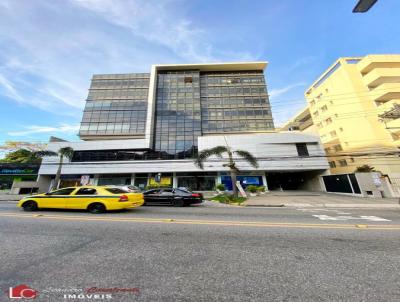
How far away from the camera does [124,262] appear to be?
3.29m

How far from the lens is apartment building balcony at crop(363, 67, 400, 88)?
2747 cm

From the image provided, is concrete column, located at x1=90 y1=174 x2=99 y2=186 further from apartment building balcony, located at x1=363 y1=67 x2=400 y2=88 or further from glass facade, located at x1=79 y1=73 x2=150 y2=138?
apartment building balcony, located at x1=363 y1=67 x2=400 y2=88

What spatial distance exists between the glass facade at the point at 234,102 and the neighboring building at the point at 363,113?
12.4m

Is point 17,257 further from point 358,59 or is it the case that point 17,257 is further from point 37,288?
point 358,59

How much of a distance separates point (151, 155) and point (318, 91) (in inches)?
1620

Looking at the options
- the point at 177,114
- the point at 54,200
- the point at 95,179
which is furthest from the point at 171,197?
the point at 177,114

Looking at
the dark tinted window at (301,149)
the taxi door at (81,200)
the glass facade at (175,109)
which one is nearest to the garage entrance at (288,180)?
the dark tinted window at (301,149)

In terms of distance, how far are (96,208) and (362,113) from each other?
1604 inches

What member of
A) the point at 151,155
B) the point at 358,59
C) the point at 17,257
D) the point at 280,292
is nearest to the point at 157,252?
the point at 280,292

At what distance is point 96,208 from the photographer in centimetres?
883

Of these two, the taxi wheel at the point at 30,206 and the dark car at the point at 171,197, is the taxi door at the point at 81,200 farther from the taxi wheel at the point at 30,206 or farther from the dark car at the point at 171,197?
the dark car at the point at 171,197

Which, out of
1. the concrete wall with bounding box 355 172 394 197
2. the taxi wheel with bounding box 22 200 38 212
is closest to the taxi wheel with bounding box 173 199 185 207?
the taxi wheel with bounding box 22 200 38 212

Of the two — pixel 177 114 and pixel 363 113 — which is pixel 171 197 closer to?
pixel 177 114

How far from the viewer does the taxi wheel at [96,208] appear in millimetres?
8727
